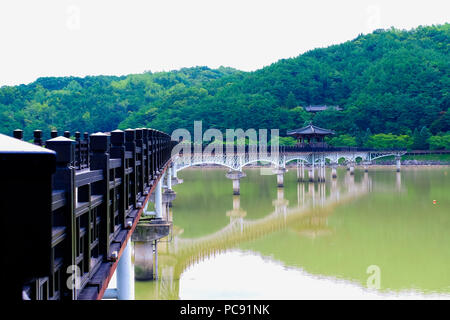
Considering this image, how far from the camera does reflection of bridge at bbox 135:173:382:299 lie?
Result: 18.8 metres

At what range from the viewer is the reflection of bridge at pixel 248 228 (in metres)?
18.8

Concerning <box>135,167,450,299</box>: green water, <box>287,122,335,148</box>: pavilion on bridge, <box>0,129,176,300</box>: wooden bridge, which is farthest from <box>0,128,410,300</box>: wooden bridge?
<box>287,122,335,148</box>: pavilion on bridge

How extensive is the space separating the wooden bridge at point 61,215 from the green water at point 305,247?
7540 mm

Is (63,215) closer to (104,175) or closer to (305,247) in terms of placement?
(104,175)

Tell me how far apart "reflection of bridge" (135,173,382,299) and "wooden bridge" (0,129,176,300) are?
345 inches

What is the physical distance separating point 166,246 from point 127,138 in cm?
1446

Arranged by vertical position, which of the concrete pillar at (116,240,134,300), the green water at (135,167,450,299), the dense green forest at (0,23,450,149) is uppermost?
the dense green forest at (0,23,450,149)

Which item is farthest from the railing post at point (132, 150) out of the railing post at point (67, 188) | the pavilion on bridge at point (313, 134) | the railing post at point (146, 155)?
the pavilion on bridge at point (313, 134)

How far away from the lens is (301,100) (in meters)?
110

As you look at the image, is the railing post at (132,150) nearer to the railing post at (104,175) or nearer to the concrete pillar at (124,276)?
the concrete pillar at (124,276)

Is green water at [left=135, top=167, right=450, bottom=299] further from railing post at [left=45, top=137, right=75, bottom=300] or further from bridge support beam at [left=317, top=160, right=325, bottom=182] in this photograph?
bridge support beam at [left=317, top=160, right=325, bottom=182]

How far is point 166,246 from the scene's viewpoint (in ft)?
73.3

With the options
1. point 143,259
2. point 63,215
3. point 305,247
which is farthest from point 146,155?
point 305,247
